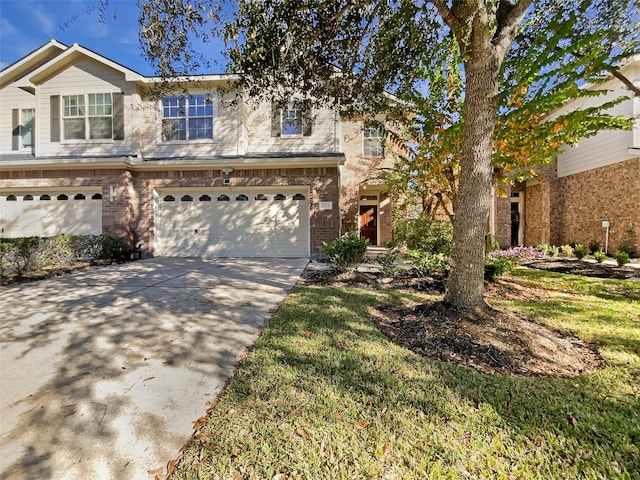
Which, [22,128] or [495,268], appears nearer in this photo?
[495,268]

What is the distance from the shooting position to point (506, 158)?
5094mm

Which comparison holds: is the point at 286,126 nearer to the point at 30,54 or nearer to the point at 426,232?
the point at 426,232

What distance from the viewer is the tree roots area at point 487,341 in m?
2.81

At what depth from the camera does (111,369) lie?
8.86 feet

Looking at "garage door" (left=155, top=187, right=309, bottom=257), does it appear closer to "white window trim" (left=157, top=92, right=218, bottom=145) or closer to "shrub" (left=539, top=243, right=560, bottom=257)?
"white window trim" (left=157, top=92, right=218, bottom=145)

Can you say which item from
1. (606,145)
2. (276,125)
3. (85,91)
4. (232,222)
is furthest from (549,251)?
(85,91)

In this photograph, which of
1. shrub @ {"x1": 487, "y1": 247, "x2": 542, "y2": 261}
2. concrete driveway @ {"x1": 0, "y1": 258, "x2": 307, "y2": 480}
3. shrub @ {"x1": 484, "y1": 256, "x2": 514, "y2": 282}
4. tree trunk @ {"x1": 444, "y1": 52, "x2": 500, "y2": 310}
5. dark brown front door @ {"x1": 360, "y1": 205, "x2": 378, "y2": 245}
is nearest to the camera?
concrete driveway @ {"x1": 0, "y1": 258, "x2": 307, "y2": 480}

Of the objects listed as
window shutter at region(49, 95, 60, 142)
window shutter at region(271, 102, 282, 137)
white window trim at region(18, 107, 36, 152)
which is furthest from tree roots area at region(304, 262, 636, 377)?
white window trim at region(18, 107, 36, 152)

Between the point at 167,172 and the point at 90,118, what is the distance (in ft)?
11.3

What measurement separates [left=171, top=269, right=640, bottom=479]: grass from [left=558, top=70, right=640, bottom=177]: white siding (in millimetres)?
12482

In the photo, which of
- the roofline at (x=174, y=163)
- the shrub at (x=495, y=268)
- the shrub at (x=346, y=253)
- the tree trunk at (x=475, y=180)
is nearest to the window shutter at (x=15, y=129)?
the roofline at (x=174, y=163)

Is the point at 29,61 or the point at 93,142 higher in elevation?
the point at 29,61

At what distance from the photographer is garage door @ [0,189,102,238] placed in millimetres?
10312

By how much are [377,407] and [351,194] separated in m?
11.9
